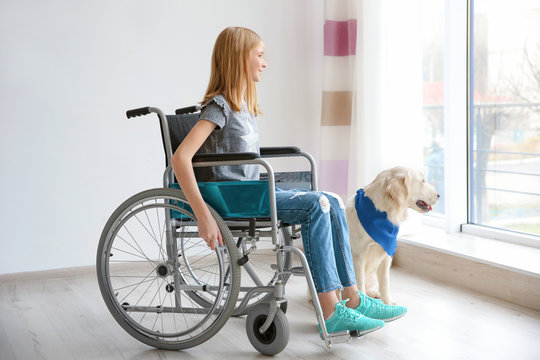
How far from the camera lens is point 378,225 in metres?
2.16

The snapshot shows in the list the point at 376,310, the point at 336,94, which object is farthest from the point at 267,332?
the point at 336,94

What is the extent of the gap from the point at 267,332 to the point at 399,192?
0.66 meters

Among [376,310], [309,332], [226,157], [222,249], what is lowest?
[309,332]

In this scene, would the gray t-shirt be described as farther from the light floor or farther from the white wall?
the white wall

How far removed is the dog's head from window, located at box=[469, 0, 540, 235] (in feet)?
2.63

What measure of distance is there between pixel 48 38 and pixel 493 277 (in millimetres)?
→ 2195

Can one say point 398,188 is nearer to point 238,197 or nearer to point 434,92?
point 238,197

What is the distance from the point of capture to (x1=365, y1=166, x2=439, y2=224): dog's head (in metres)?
2.13

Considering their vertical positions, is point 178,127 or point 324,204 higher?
point 178,127

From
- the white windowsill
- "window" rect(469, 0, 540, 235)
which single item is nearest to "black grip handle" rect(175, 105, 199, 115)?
the white windowsill

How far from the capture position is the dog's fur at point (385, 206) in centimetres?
214

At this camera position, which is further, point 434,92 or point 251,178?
point 434,92

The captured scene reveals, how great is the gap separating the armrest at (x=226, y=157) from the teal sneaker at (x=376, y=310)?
1.81 feet

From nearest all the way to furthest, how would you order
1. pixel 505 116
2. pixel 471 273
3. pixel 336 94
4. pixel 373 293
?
pixel 373 293
pixel 471 273
pixel 505 116
pixel 336 94
